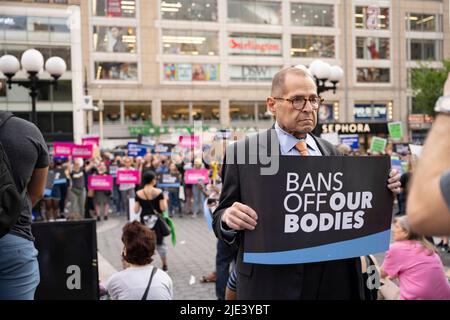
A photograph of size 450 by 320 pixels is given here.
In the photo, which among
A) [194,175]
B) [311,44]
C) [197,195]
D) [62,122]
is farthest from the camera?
[62,122]

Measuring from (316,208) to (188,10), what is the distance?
295 centimetres

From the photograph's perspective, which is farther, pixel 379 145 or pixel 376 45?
pixel 379 145

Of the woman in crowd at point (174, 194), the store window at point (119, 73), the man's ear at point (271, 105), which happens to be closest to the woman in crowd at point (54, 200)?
the woman in crowd at point (174, 194)

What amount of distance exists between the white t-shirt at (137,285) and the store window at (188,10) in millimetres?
2179

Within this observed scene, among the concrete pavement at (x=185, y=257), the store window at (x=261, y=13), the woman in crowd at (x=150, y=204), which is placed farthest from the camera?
the store window at (x=261, y=13)

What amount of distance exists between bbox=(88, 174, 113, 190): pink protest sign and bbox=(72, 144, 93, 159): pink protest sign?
3.24ft

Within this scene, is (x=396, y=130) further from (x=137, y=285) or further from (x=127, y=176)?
(x=137, y=285)

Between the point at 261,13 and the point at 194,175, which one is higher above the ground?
the point at 261,13

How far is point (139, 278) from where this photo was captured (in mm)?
3664

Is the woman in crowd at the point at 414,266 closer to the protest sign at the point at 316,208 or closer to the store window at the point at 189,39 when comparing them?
the protest sign at the point at 316,208

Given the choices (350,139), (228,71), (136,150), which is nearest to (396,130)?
(350,139)

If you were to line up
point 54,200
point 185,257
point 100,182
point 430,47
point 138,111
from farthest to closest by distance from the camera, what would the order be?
point 138,111, point 100,182, point 54,200, point 185,257, point 430,47

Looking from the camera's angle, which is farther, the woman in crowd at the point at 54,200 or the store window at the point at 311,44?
the store window at the point at 311,44

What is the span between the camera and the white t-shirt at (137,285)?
3575 mm
